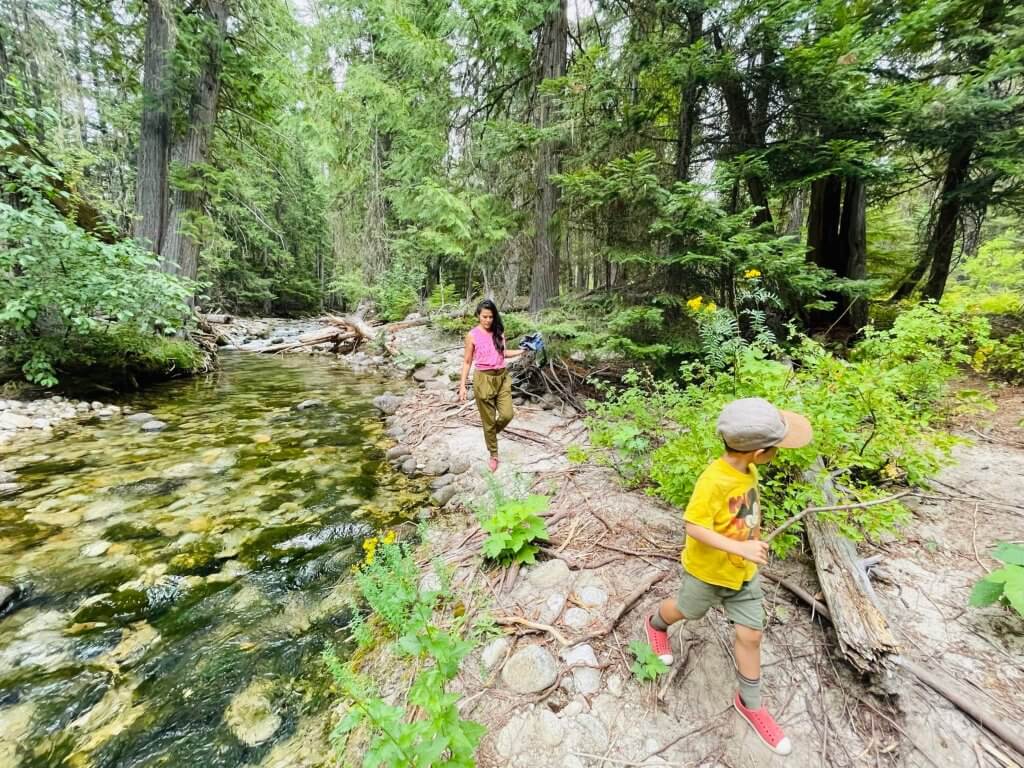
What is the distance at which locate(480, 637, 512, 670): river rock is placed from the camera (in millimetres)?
2145

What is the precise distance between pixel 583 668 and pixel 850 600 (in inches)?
52.8

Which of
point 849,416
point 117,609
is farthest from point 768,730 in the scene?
point 117,609

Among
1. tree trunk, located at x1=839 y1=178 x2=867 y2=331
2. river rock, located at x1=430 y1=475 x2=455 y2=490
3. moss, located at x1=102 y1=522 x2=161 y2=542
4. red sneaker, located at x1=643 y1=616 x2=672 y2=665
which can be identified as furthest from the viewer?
tree trunk, located at x1=839 y1=178 x2=867 y2=331

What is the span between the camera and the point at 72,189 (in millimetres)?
6625

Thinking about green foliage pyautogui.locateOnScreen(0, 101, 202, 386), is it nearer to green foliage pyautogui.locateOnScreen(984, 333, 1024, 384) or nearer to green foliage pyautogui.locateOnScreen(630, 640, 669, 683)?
green foliage pyautogui.locateOnScreen(630, 640, 669, 683)

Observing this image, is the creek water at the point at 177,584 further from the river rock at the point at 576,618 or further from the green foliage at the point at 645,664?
the green foliage at the point at 645,664

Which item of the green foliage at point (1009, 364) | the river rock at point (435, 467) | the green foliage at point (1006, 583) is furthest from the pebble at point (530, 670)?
the green foliage at point (1009, 364)

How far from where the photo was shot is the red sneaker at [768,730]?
1.64 meters

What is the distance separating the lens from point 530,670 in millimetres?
2051

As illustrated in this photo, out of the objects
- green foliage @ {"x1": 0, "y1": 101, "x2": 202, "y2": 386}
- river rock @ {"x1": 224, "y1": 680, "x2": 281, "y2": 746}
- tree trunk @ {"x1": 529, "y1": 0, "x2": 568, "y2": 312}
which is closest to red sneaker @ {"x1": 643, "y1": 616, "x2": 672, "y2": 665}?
river rock @ {"x1": 224, "y1": 680, "x2": 281, "y2": 746}

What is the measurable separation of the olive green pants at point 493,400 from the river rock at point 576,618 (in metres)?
2.27

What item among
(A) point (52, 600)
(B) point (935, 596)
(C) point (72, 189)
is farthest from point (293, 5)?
(B) point (935, 596)

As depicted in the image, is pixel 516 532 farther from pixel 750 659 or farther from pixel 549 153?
pixel 549 153

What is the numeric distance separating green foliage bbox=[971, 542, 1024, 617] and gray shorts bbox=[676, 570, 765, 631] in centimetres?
86
